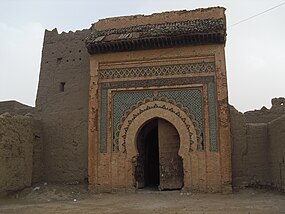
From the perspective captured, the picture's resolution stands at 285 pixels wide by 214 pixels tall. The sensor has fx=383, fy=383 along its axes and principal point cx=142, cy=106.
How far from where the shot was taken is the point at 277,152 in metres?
11.2

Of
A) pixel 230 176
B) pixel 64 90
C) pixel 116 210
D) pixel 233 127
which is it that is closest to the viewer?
pixel 116 210

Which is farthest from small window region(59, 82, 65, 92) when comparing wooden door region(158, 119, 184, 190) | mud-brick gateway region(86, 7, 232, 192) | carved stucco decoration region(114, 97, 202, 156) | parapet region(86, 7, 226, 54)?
wooden door region(158, 119, 184, 190)

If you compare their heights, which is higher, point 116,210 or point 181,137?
point 181,137

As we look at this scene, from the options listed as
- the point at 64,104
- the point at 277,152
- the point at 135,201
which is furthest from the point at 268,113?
the point at 64,104

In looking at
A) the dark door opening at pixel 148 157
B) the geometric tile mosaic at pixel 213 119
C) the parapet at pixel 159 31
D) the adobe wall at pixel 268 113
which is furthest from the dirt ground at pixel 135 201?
the parapet at pixel 159 31

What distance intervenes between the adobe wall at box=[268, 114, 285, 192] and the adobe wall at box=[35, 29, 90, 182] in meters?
6.39

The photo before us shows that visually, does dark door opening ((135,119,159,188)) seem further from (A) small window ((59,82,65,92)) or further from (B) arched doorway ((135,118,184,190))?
(A) small window ((59,82,65,92))

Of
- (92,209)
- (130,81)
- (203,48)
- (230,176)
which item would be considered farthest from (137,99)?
(92,209)

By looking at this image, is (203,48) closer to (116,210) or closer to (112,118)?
(112,118)

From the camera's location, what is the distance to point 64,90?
48.3ft

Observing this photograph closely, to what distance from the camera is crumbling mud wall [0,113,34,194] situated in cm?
1102

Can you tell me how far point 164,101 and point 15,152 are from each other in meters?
4.98

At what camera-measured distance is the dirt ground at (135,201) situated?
8.31 meters

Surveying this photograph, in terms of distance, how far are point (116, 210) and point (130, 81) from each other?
5.66 metres
